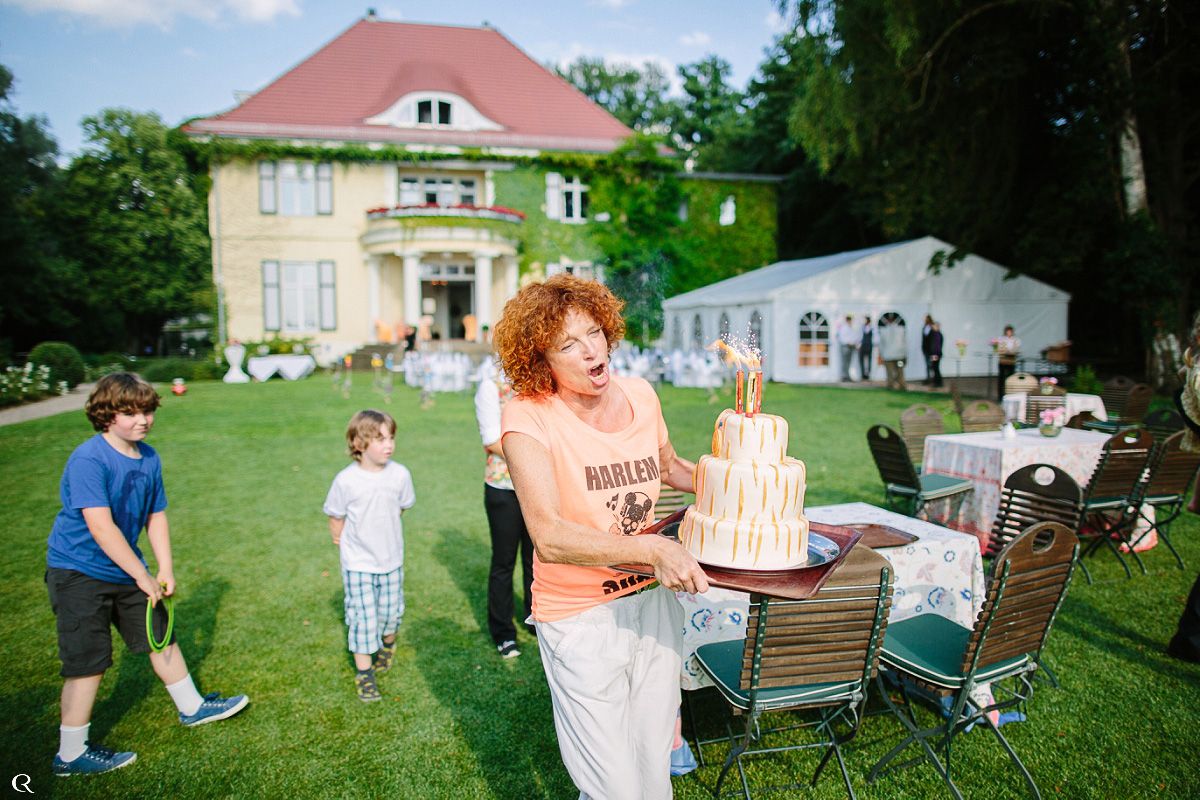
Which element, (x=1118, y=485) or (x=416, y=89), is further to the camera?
(x=416, y=89)

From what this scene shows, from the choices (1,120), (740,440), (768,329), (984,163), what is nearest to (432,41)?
(1,120)

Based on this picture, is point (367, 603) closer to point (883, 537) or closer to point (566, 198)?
point (883, 537)

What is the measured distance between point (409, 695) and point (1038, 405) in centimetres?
844

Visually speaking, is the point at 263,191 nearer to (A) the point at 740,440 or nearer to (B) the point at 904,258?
(B) the point at 904,258

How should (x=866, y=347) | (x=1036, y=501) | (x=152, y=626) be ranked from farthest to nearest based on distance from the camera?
(x=866, y=347) → (x=1036, y=501) → (x=152, y=626)

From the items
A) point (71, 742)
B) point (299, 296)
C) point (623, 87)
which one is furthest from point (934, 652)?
point (623, 87)

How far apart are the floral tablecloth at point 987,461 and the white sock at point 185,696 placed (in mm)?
5753

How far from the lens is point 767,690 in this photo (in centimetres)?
285

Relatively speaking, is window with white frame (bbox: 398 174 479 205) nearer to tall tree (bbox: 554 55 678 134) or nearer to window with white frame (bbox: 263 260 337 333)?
window with white frame (bbox: 263 260 337 333)

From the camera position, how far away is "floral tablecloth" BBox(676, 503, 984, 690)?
340 cm

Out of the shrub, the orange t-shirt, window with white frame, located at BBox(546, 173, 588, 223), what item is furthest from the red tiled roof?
the orange t-shirt

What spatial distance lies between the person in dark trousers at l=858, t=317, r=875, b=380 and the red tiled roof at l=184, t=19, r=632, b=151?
625 inches

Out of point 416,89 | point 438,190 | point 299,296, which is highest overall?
point 416,89

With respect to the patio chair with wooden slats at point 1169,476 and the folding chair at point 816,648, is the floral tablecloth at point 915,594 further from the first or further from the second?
the patio chair with wooden slats at point 1169,476
